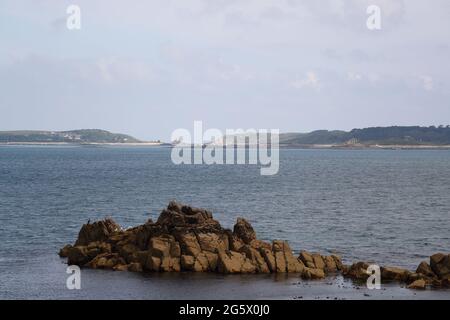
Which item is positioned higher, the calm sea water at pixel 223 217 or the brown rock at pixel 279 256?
the brown rock at pixel 279 256

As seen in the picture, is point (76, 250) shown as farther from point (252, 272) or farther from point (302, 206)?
point (302, 206)

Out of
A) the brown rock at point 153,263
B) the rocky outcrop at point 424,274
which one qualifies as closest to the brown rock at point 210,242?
the brown rock at point 153,263

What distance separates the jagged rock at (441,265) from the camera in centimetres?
5069

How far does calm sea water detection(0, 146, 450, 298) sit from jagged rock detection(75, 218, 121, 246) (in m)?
2.51

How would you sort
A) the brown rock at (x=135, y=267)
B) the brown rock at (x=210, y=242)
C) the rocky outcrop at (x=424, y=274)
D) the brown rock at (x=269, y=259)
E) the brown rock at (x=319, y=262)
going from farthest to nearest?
the brown rock at (x=210, y=242)
the brown rock at (x=319, y=262)
the brown rock at (x=135, y=267)
the brown rock at (x=269, y=259)
the rocky outcrop at (x=424, y=274)

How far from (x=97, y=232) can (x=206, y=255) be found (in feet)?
33.4

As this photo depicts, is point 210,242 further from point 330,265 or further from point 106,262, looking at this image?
point 330,265

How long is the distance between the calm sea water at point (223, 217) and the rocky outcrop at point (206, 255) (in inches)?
73.5

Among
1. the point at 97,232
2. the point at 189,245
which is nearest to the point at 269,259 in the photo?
the point at 189,245

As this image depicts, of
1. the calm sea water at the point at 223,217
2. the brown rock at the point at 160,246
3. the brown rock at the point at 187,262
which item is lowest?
the calm sea water at the point at 223,217

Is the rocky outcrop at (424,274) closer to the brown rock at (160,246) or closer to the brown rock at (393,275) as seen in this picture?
the brown rock at (393,275)

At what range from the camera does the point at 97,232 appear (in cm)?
6050
